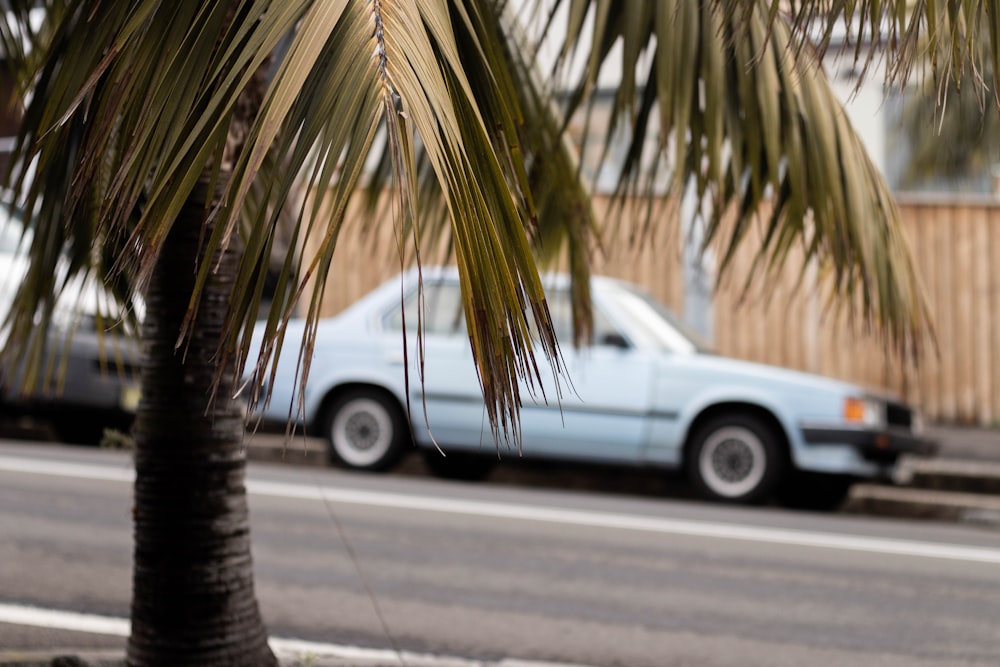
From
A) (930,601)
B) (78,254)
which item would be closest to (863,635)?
(930,601)

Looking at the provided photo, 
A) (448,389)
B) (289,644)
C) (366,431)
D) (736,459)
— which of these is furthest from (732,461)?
(289,644)

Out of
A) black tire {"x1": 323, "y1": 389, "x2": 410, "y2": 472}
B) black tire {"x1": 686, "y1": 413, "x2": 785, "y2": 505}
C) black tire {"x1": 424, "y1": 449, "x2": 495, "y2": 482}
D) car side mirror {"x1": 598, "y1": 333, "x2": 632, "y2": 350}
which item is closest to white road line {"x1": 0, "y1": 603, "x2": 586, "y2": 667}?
black tire {"x1": 686, "y1": 413, "x2": 785, "y2": 505}

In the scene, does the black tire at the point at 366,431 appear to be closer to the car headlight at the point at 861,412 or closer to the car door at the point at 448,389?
the car door at the point at 448,389

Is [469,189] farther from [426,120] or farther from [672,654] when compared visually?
[672,654]

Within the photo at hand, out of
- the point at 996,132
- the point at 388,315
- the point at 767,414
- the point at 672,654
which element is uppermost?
the point at 996,132

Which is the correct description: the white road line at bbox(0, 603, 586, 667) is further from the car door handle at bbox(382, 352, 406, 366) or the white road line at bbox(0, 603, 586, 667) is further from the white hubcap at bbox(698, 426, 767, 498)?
the car door handle at bbox(382, 352, 406, 366)

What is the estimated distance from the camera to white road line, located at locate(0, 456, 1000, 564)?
6.67 metres

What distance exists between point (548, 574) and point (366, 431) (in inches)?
137

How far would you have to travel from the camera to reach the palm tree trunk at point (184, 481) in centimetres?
276

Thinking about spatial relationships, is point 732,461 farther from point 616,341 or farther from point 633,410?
point 616,341

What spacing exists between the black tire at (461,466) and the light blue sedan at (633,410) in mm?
Answer: 14

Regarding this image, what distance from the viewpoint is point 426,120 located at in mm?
1393

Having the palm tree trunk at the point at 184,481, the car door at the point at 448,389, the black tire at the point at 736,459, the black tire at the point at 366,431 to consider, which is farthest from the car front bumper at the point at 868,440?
the palm tree trunk at the point at 184,481

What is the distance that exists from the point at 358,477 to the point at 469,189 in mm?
7273
